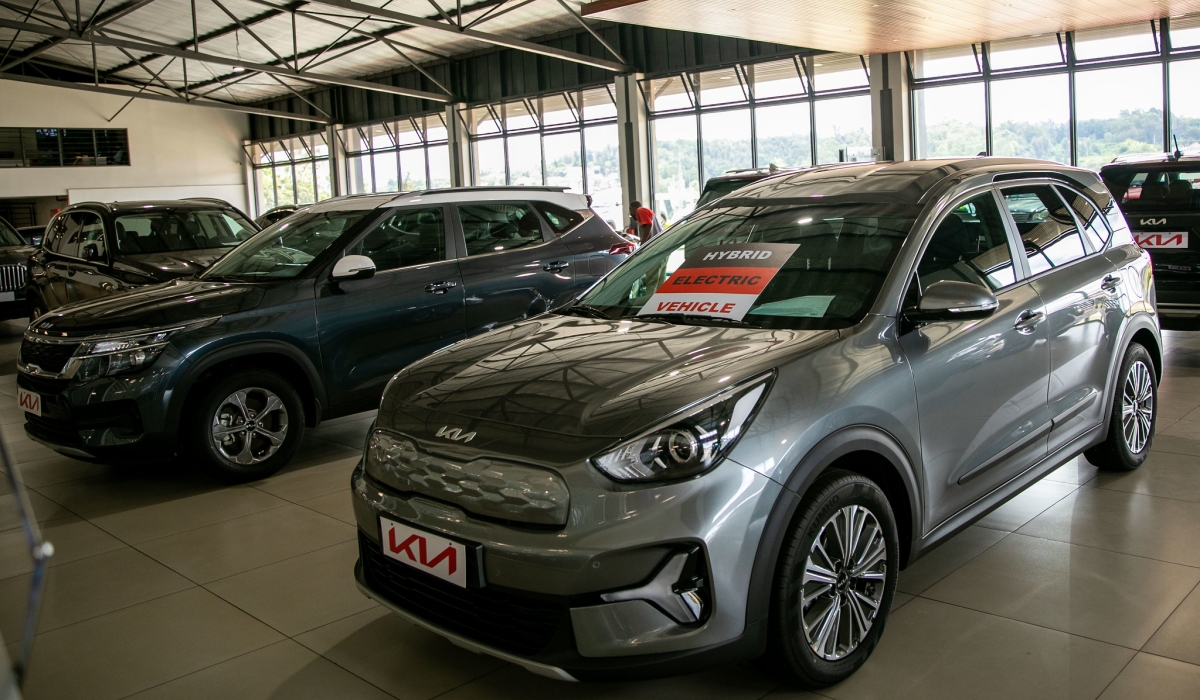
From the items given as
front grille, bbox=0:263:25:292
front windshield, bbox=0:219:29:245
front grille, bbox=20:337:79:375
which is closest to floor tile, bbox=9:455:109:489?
front grille, bbox=20:337:79:375

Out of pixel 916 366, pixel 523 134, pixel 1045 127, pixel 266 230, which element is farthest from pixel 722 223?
pixel 523 134

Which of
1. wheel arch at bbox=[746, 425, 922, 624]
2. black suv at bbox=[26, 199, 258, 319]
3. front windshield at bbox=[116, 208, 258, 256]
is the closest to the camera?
wheel arch at bbox=[746, 425, 922, 624]

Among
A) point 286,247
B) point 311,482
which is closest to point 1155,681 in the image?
point 311,482

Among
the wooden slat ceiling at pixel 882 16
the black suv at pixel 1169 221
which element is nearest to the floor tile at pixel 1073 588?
the black suv at pixel 1169 221

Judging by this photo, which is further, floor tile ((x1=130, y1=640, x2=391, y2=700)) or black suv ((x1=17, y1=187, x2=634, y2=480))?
black suv ((x1=17, y1=187, x2=634, y2=480))

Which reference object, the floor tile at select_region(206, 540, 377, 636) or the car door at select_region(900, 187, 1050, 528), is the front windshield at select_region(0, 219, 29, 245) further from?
the car door at select_region(900, 187, 1050, 528)

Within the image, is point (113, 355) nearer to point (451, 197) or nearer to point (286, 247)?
point (286, 247)

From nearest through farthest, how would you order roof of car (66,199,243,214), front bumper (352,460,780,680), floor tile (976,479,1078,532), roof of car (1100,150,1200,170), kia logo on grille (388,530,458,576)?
front bumper (352,460,780,680) → kia logo on grille (388,530,458,576) → floor tile (976,479,1078,532) → roof of car (1100,150,1200,170) → roof of car (66,199,243,214)

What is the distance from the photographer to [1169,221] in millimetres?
7059

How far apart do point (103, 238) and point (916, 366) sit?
27.4 ft

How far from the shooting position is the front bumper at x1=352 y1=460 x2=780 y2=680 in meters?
2.26

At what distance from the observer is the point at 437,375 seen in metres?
2.99

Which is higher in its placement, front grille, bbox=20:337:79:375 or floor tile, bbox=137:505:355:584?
front grille, bbox=20:337:79:375

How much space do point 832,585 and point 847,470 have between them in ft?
1.07
